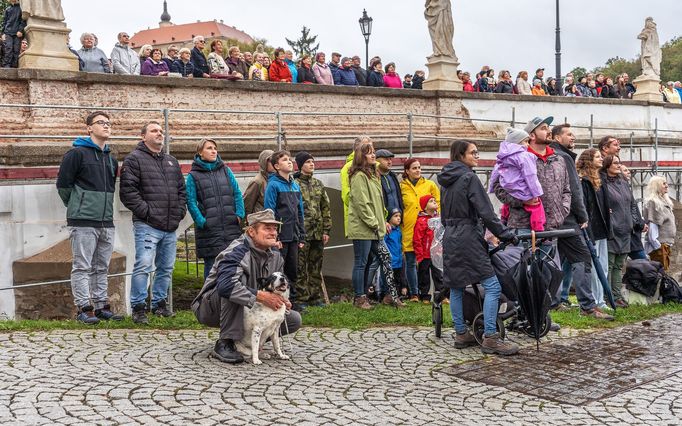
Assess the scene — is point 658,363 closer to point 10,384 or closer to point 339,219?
point 10,384

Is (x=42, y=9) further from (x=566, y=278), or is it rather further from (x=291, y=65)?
(x=566, y=278)

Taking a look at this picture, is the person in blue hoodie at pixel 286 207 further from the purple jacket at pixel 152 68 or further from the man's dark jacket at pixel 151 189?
the purple jacket at pixel 152 68

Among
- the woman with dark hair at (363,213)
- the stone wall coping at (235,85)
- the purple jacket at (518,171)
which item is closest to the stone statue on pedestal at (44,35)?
the stone wall coping at (235,85)

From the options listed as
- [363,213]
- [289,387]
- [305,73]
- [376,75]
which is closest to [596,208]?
[363,213]

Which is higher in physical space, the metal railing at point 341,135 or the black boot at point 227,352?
the metal railing at point 341,135

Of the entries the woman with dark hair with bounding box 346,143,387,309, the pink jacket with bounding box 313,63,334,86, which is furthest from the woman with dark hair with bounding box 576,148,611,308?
the pink jacket with bounding box 313,63,334,86

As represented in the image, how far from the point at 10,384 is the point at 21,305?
3979 millimetres

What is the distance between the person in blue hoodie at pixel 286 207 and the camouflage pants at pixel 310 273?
0.88 metres

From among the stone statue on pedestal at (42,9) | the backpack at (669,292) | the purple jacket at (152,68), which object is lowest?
the backpack at (669,292)

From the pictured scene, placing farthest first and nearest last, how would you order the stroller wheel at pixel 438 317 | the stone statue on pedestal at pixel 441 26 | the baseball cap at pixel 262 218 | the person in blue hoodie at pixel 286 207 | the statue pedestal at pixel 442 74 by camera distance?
the stone statue on pedestal at pixel 441 26 < the statue pedestal at pixel 442 74 < the person in blue hoodie at pixel 286 207 < the stroller wheel at pixel 438 317 < the baseball cap at pixel 262 218

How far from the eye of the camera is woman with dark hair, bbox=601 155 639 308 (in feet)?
32.8

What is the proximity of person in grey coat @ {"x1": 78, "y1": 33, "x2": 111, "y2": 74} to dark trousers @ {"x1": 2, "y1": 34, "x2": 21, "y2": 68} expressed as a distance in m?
0.85

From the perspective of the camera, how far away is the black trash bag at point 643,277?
34.6 ft

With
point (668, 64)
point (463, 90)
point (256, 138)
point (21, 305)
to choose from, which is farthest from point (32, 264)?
point (668, 64)
